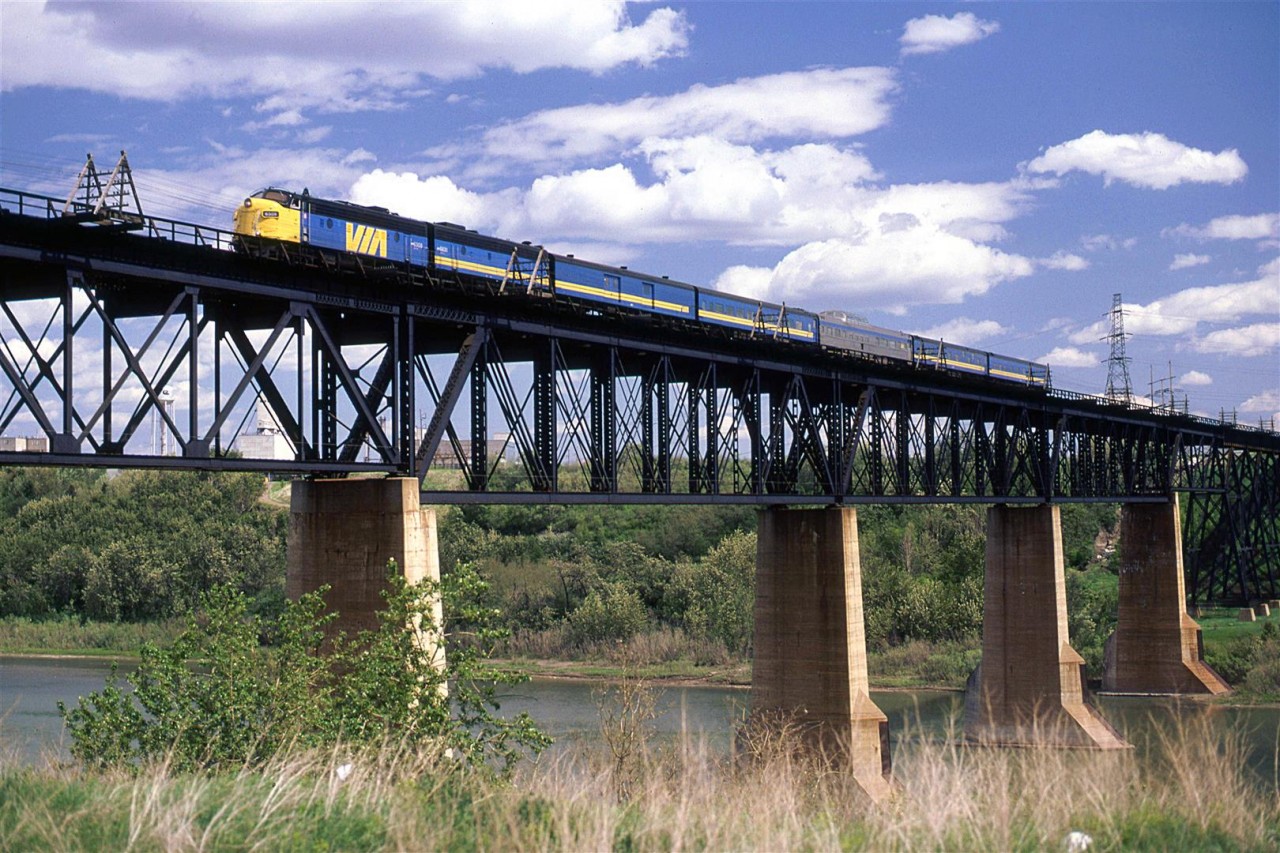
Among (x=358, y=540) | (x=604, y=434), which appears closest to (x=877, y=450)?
(x=604, y=434)

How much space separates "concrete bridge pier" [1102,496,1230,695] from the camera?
71.0m

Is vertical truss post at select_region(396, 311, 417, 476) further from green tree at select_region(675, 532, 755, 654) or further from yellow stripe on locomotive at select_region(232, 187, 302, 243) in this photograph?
green tree at select_region(675, 532, 755, 654)

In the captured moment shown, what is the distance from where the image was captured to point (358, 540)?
26.9 m

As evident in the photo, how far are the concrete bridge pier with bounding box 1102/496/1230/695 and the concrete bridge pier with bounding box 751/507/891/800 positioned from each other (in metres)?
33.3

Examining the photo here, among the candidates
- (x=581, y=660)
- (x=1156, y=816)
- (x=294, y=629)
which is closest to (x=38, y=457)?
(x=294, y=629)

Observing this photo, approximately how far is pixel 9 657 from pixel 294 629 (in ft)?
249

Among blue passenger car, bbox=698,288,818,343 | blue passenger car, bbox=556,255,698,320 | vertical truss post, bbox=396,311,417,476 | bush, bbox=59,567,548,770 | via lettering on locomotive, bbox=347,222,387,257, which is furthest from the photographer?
blue passenger car, bbox=698,288,818,343

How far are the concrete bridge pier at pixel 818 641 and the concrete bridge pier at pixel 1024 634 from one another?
1583 centimetres

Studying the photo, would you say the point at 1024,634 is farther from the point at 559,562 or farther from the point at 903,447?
the point at 559,562

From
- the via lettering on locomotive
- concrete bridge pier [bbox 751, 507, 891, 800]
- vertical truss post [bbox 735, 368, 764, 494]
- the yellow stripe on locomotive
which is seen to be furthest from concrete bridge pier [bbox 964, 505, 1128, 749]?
the yellow stripe on locomotive

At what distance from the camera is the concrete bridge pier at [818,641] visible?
140ft

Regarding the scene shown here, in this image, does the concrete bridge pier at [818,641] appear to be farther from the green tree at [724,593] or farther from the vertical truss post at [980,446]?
the green tree at [724,593]

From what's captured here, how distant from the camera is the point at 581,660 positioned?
87125mm

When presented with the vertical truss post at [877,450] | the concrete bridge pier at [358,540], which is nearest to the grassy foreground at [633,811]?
the concrete bridge pier at [358,540]
